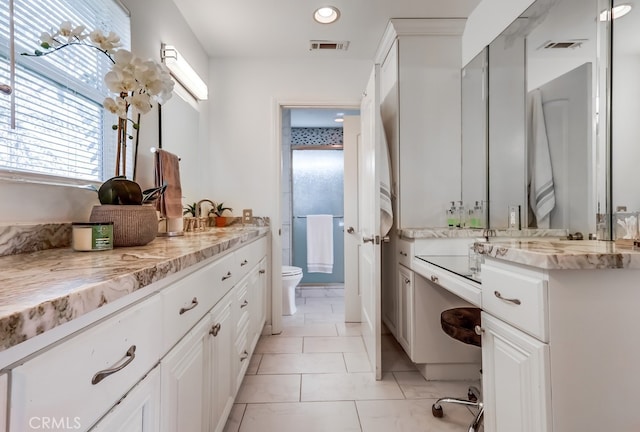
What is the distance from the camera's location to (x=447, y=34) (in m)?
2.32

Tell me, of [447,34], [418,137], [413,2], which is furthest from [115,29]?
[447,34]

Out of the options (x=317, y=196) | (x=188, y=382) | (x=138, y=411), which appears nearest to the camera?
(x=138, y=411)

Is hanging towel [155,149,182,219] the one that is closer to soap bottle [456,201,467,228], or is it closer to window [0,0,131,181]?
window [0,0,131,181]

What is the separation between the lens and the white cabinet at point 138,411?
0.56 meters

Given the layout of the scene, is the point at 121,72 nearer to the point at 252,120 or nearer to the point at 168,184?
the point at 168,184

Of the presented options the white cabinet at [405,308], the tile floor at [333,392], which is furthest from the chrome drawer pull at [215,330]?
the white cabinet at [405,308]

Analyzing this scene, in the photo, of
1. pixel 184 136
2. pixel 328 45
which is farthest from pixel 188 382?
pixel 328 45

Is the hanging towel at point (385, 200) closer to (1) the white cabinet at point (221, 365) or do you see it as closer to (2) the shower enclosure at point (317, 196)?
(1) the white cabinet at point (221, 365)

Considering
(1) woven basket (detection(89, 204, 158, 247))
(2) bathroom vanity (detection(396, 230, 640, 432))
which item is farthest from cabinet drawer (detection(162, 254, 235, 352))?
(2) bathroom vanity (detection(396, 230, 640, 432))

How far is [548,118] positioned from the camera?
5.34 feet

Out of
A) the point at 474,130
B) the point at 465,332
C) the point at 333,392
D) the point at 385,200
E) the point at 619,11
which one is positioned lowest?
the point at 333,392

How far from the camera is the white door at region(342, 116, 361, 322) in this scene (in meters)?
3.02
